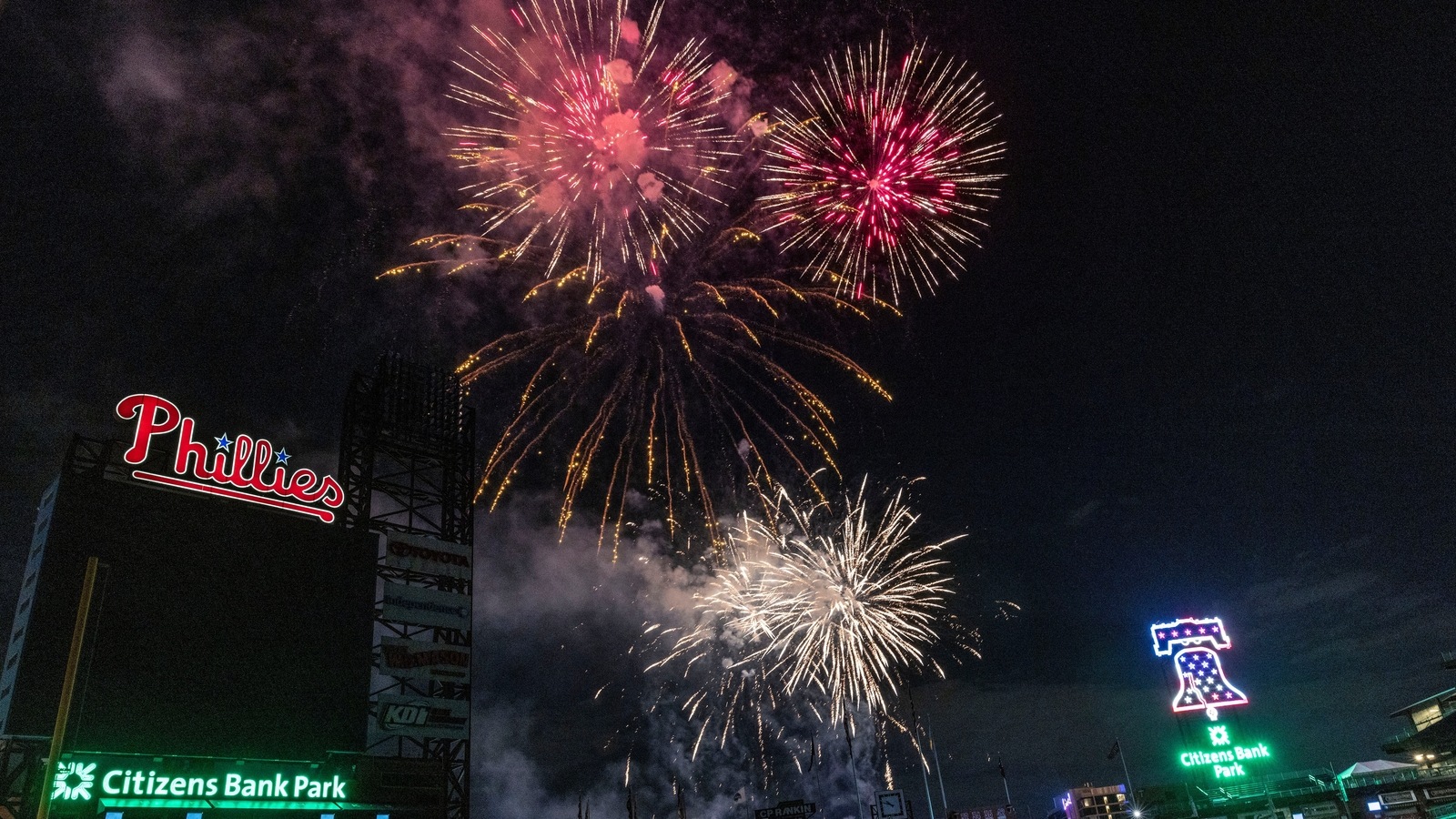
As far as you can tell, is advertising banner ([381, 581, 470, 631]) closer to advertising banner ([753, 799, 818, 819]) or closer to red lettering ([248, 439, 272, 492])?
red lettering ([248, 439, 272, 492])

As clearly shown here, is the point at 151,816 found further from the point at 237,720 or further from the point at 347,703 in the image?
the point at 347,703

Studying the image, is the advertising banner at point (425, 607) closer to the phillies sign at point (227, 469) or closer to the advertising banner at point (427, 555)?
the advertising banner at point (427, 555)

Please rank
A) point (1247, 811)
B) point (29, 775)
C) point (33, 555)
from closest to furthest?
1. point (29, 775)
2. point (33, 555)
3. point (1247, 811)

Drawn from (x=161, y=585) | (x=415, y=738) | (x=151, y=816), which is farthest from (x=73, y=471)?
(x=415, y=738)

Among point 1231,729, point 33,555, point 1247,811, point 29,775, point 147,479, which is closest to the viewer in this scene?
point 29,775

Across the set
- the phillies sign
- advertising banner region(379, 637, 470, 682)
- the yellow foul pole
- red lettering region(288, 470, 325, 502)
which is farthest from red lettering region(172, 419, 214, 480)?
the yellow foul pole

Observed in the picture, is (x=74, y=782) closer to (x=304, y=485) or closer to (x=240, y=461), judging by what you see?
(x=240, y=461)

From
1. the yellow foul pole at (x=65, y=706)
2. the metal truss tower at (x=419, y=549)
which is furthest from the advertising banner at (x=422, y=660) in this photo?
the yellow foul pole at (x=65, y=706)
